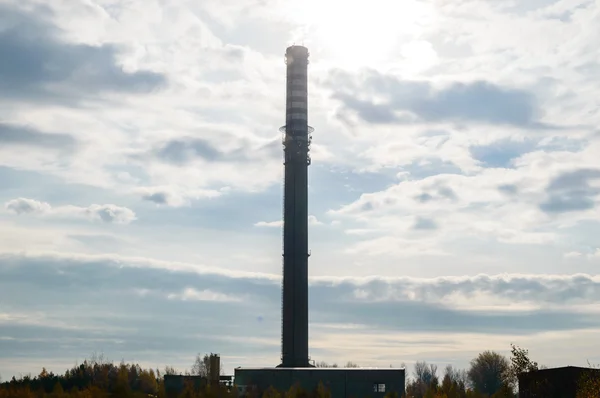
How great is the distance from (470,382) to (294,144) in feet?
237

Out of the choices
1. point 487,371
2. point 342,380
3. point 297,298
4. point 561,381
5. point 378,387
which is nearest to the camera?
point 561,381

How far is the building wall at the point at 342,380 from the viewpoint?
8444cm

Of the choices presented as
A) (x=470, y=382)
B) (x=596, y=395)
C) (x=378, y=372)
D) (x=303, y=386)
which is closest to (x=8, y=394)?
(x=303, y=386)

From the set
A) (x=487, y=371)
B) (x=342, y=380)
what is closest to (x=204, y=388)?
(x=342, y=380)

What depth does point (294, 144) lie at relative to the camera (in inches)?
3701

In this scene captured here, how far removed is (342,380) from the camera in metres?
85.1

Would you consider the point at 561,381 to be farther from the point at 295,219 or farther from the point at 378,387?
the point at 295,219

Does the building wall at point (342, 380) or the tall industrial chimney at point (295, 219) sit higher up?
the tall industrial chimney at point (295, 219)

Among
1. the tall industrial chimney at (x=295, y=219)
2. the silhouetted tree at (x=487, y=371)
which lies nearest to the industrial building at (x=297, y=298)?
the tall industrial chimney at (x=295, y=219)

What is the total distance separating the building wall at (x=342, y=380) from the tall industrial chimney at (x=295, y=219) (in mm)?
4395

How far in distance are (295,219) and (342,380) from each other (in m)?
20.3

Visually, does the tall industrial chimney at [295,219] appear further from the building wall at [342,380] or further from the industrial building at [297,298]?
the building wall at [342,380]

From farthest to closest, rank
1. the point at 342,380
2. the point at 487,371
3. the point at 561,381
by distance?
the point at 487,371
the point at 342,380
the point at 561,381

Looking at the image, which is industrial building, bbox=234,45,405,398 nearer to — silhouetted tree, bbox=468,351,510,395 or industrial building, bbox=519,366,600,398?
industrial building, bbox=519,366,600,398
